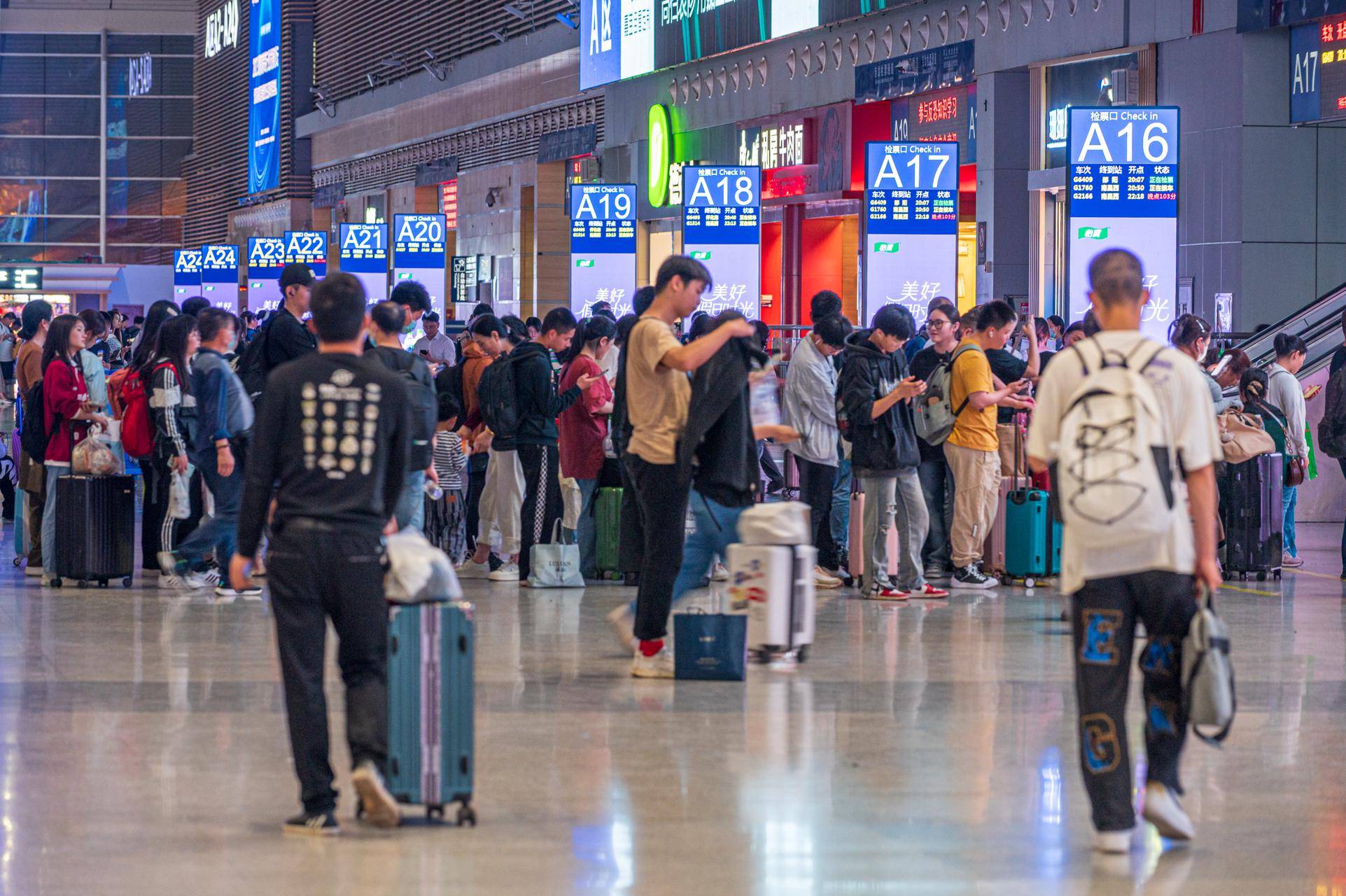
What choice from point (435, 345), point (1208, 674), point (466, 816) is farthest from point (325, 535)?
point (435, 345)

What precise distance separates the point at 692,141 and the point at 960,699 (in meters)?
24.2

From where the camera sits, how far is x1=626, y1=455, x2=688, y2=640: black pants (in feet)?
28.9

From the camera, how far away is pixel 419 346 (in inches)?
846

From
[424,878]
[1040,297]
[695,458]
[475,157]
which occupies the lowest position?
[424,878]

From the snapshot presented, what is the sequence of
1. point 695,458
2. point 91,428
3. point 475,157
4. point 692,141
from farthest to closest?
point 475,157 → point 692,141 → point 91,428 → point 695,458

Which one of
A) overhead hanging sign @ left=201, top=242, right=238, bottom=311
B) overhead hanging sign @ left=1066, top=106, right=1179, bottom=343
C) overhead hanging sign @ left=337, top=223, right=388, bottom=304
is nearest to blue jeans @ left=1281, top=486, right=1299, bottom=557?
overhead hanging sign @ left=1066, top=106, right=1179, bottom=343

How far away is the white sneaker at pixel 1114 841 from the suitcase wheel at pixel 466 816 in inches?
74.3

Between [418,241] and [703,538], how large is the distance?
1895 centimetres

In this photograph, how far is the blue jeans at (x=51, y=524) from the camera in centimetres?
1287

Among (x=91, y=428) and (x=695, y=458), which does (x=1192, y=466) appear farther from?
(x=91, y=428)

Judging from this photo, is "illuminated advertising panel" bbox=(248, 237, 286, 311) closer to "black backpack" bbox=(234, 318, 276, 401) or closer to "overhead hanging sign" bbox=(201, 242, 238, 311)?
"overhead hanging sign" bbox=(201, 242, 238, 311)

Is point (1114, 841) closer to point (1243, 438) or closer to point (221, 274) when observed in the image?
point (1243, 438)

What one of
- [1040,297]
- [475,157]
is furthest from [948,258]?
[475,157]

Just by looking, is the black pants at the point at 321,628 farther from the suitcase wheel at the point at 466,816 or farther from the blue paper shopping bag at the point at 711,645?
the blue paper shopping bag at the point at 711,645
